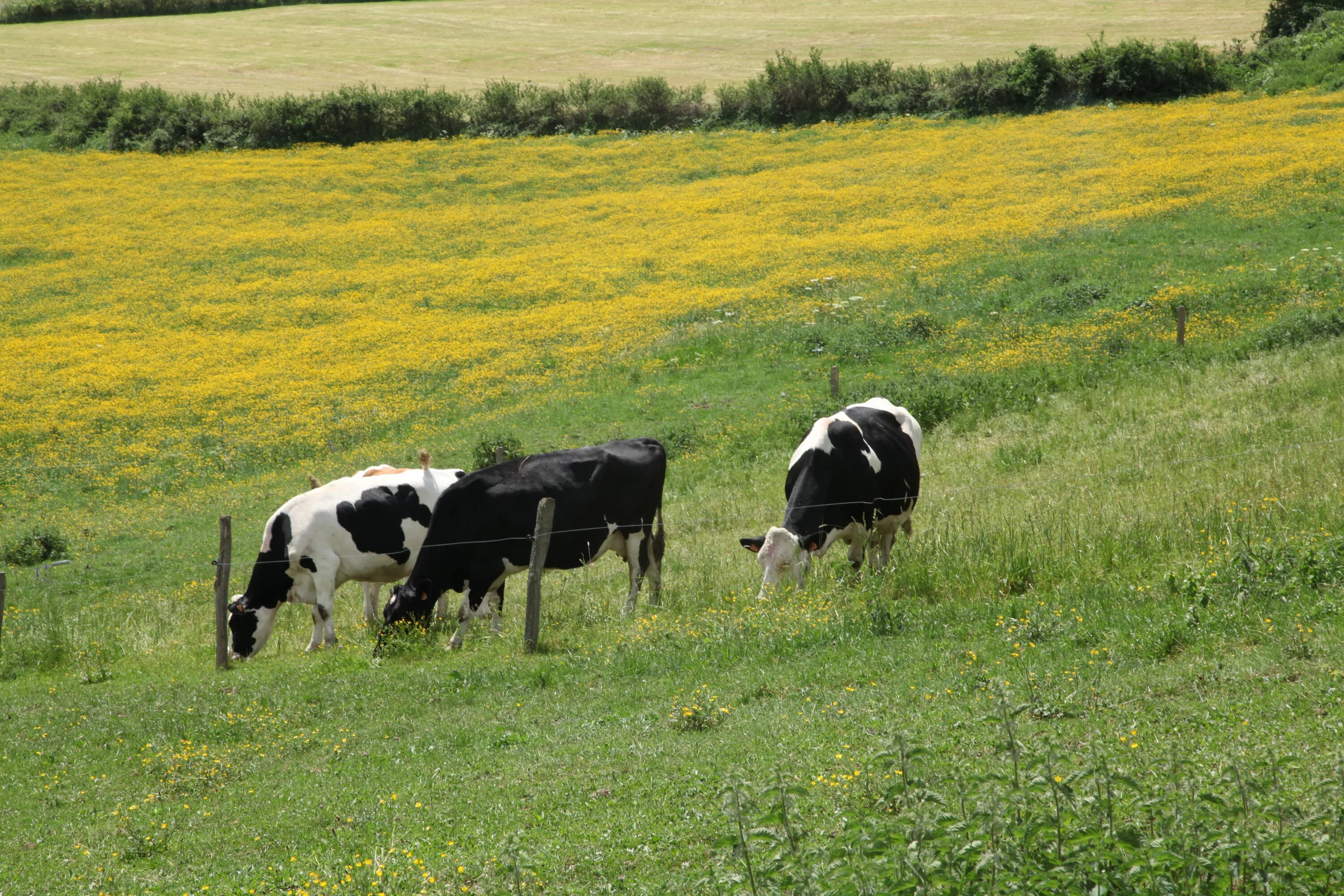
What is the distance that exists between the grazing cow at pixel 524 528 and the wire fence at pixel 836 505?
0.15 ft

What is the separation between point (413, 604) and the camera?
14.6 meters

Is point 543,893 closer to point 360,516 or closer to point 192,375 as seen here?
point 360,516

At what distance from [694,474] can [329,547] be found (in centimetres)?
864

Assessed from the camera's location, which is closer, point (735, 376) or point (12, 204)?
point (735, 376)

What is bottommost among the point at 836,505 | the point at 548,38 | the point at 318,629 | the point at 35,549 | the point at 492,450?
the point at 35,549

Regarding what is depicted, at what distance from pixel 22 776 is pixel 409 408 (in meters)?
19.6

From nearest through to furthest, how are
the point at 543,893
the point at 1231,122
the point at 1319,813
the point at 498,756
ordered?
the point at 1319,813
the point at 543,893
the point at 498,756
the point at 1231,122

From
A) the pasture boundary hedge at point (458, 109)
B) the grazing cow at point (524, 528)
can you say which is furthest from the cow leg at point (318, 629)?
the pasture boundary hedge at point (458, 109)

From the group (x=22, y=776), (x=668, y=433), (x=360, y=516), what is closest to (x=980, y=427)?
(x=668, y=433)

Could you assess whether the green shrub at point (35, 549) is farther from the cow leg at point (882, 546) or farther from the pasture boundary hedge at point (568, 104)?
the pasture boundary hedge at point (568, 104)

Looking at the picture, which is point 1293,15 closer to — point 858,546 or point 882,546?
point 882,546

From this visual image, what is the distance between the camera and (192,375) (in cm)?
3288

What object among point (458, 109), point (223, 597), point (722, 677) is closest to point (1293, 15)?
point (458, 109)

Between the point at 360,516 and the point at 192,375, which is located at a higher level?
the point at 360,516
